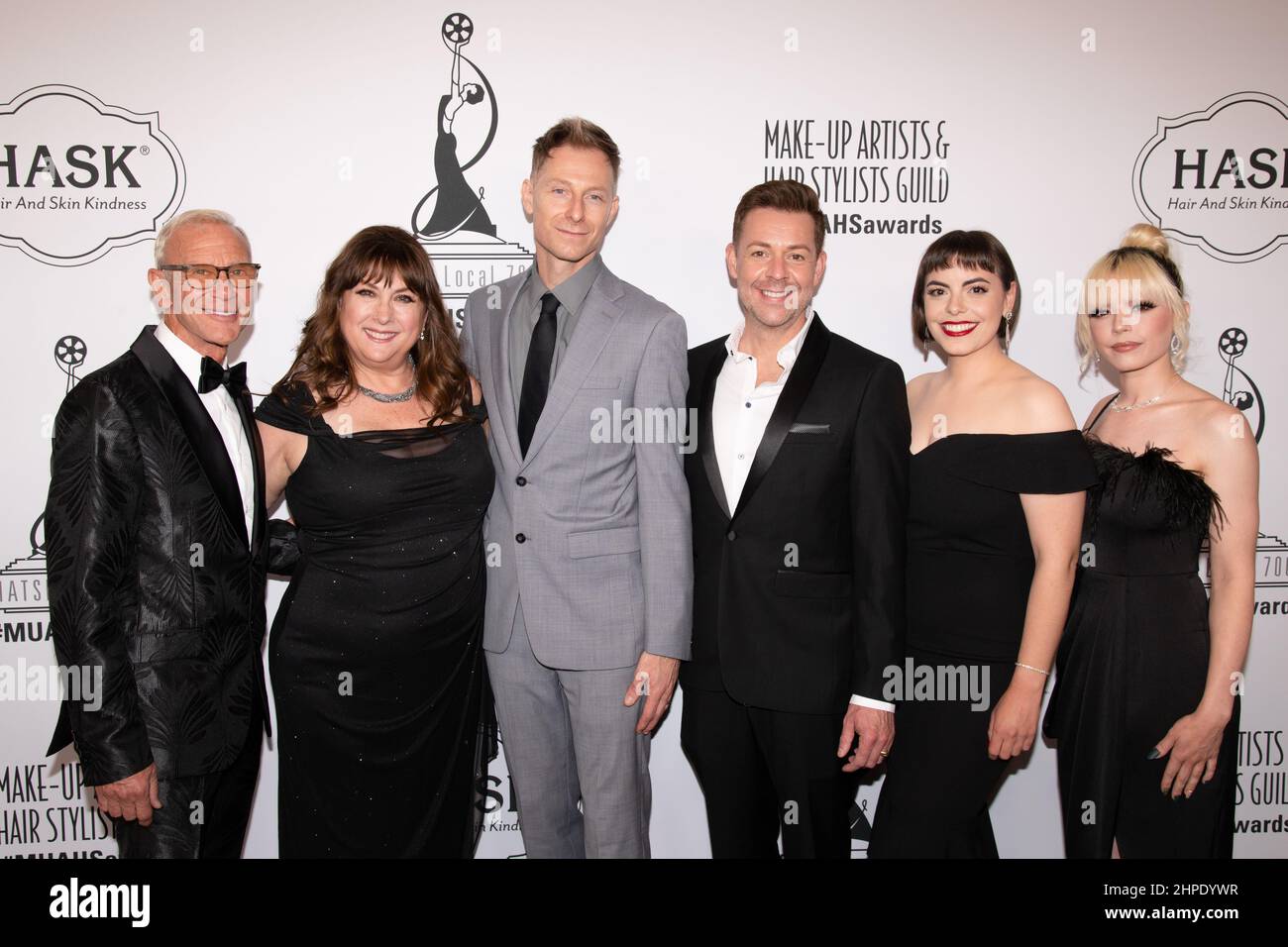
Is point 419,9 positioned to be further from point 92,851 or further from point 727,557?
point 92,851

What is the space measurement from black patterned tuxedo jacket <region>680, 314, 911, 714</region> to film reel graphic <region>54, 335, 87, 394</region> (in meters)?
2.37

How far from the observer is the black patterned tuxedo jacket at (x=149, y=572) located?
1886mm

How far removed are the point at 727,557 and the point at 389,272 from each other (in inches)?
46.0

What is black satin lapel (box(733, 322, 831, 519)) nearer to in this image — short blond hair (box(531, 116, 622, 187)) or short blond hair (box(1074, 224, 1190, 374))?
short blond hair (box(531, 116, 622, 187))

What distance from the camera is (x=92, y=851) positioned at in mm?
3143

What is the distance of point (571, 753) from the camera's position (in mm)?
2443

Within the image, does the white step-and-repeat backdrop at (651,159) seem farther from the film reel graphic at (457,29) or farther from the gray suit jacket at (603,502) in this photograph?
the gray suit jacket at (603,502)

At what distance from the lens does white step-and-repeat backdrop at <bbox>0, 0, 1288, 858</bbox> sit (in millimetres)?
3008

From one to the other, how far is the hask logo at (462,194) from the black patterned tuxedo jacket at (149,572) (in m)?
1.23

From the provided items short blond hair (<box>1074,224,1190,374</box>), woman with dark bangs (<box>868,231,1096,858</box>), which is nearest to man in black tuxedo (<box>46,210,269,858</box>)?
woman with dark bangs (<box>868,231,1096,858</box>)

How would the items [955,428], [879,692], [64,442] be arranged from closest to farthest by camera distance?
[64,442], [879,692], [955,428]

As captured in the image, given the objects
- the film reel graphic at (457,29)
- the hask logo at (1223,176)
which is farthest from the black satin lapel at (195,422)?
the hask logo at (1223,176)

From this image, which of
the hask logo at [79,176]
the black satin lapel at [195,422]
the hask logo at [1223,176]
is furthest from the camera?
the hask logo at [1223,176]

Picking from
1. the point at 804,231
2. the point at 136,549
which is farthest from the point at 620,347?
the point at 136,549
